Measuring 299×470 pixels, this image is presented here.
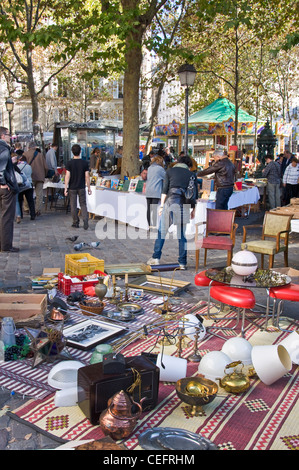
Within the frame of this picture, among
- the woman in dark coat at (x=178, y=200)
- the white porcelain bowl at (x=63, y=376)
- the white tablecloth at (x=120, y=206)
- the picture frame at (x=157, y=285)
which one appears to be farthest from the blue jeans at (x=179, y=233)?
the white porcelain bowl at (x=63, y=376)

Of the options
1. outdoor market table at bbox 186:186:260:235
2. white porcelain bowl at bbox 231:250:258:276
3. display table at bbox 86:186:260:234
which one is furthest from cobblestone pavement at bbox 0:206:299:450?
white porcelain bowl at bbox 231:250:258:276

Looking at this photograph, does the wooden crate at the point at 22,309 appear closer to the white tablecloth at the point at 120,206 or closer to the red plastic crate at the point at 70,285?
the red plastic crate at the point at 70,285

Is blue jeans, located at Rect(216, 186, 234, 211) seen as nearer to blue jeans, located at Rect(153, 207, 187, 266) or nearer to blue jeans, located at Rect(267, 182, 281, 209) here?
blue jeans, located at Rect(153, 207, 187, 266)

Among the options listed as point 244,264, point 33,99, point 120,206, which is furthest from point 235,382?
point 33,99

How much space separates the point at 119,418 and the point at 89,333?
5.81 ft

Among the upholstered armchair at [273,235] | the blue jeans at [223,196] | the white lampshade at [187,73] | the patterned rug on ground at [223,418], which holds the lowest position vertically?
the patterned rug on ground at [223,418]

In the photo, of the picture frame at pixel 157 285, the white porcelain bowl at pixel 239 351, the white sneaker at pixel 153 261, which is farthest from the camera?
the white sneaker at pixel 153 261

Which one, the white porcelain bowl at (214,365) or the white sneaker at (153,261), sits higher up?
the white sneaker at (153,261)

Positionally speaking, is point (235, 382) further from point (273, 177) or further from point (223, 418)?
point (273, 177)

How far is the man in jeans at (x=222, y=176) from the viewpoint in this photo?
9.83 meters

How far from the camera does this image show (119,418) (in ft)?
10.0

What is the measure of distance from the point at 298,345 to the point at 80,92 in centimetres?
3658

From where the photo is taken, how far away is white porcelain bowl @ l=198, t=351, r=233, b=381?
3877mm

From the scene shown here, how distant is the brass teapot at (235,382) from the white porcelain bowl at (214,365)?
75mm
